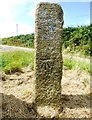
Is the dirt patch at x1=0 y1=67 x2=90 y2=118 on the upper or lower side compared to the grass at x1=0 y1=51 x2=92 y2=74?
lower

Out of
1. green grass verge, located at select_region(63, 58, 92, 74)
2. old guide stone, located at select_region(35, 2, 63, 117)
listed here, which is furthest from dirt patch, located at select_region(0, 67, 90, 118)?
green grass verge, located at select_region(63, 58, 92, 74)

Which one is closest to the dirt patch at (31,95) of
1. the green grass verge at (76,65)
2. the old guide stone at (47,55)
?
the old guide stone at (47,55)

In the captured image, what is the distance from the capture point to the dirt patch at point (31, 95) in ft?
15.9

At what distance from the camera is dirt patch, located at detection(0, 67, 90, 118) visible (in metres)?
4.85

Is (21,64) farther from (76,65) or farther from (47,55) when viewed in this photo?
Answer: (47,55)

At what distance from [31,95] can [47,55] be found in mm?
882

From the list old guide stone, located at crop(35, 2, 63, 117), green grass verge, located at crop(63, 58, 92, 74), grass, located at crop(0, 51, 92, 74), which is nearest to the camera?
old guide stone, located at crop(35, 2, 63, 117)

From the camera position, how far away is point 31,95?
17.4 feet

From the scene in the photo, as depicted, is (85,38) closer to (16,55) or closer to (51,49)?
(16,55)

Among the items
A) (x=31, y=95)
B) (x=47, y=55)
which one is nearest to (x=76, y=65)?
(x=31, y=95)

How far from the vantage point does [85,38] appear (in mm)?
19312

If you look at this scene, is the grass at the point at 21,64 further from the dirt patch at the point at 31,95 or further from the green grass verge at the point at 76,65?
the dirt patch at the point at 31,95

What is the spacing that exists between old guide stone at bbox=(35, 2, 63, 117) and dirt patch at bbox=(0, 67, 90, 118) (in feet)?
0.56

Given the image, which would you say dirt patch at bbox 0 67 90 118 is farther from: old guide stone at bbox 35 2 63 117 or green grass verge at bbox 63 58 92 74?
green grass verge at bbox 63 58 92 74
